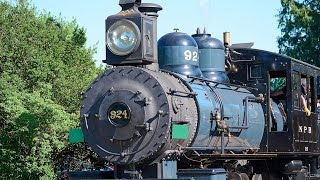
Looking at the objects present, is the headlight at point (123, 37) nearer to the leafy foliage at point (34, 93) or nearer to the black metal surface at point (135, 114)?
the black metal surface at point (135, 114)

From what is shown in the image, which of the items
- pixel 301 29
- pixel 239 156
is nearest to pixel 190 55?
pixel 239 156

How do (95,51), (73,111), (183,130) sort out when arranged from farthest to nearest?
1. (95,51)
2. (73,111)
3. (183,130)

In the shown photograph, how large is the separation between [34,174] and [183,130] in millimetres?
8194

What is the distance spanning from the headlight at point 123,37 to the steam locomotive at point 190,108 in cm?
2

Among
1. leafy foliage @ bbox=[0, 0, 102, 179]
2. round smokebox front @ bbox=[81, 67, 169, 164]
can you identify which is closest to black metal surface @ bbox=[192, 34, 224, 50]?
round smokebox front @ bbox=[81, 67, 169, 164]

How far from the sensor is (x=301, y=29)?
138ft

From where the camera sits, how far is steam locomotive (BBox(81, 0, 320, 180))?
10234mm

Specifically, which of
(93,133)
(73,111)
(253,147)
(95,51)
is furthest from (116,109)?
(95,51)

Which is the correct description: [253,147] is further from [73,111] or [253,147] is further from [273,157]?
[73,111]

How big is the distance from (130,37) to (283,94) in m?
4.77

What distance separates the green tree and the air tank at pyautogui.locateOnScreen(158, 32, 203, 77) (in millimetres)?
30042

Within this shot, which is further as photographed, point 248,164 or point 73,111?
point 73,111

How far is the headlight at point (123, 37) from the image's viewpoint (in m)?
10.5

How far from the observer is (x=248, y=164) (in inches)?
505
